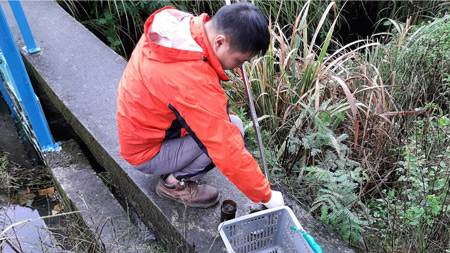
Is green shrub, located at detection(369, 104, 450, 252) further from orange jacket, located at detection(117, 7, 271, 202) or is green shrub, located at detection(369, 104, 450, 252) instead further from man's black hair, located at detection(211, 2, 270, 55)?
man's black hair, located at detection(211, 2, 270, 55)

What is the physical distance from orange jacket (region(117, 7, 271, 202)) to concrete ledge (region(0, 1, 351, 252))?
1.13ft

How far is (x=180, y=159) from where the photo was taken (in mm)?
2377

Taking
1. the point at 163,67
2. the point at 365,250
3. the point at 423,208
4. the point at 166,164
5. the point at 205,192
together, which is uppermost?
the point at 163,67

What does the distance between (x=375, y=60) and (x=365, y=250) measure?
203cm

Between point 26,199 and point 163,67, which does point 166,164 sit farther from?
point 26,199

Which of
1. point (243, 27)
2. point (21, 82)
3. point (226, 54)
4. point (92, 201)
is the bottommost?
point (92, 201)

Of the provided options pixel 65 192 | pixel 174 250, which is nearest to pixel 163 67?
pixel 174 250

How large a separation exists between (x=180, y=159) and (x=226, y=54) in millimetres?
714

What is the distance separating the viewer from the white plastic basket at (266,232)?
2135mm

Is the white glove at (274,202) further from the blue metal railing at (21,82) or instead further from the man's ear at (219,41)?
the blue metal railing at (21,82)

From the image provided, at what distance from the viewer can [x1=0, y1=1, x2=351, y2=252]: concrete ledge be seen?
2379mm

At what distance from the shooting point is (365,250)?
7.77 ft

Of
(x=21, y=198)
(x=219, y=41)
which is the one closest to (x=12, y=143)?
(x=21, y=198)

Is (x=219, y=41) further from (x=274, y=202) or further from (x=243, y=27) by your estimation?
(x=274, y=202)
